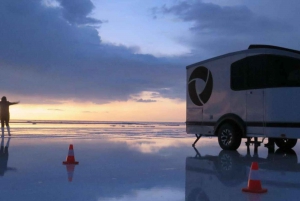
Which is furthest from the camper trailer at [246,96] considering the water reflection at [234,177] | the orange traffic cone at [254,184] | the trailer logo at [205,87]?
the orange traffic cone at [254,184]

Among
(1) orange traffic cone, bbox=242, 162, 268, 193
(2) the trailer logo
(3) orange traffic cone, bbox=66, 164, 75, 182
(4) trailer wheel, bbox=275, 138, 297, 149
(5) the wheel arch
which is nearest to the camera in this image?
(1) orange traffic cone, bbox=242, 162, 268, 193

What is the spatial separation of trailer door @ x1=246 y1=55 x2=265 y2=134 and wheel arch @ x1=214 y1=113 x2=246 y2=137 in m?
0.19

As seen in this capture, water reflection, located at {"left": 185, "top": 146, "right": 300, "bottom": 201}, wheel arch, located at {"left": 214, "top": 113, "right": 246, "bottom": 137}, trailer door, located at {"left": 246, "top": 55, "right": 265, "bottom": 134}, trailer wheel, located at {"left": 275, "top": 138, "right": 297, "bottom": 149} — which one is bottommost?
water reflection, located at {"left": 185, "top": 146, "right": 300, "bottom": 201}

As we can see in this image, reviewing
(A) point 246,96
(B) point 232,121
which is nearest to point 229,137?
(B) point 232,121

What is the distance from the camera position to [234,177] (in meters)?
8.30

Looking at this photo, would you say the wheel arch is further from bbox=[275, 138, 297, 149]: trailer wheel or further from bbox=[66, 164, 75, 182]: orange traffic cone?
bbox=[66, 164, 75, 182]: orange traffic cone

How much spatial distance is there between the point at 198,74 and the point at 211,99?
1133 mm

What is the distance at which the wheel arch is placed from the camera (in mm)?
13102

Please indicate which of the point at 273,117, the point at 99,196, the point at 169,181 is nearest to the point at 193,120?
the point at 273,117

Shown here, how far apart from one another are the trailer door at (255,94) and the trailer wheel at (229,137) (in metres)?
0.60

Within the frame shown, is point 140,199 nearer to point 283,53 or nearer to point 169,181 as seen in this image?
point 169,181

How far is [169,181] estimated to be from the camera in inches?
305

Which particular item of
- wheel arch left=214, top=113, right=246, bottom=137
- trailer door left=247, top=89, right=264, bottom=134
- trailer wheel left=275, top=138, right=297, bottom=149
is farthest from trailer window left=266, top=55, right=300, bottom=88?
trailer wheel left=275, top=138, right=297, bottom=149

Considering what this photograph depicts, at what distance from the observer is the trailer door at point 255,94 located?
12.6 metres
